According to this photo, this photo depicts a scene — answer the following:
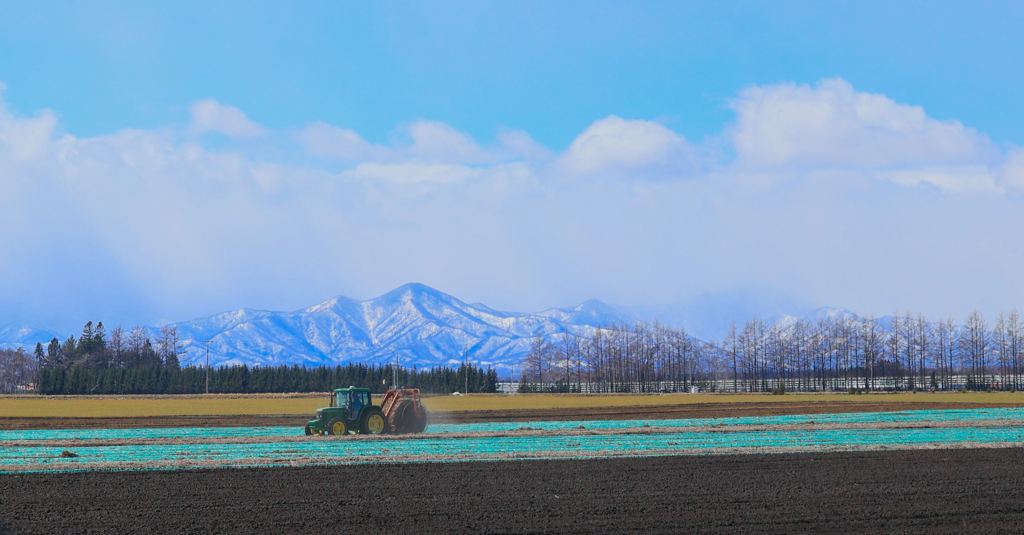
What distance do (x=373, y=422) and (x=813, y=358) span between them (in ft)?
448

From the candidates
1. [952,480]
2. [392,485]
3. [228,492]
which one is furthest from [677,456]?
[228,492]

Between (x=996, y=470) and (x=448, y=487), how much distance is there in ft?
41.2

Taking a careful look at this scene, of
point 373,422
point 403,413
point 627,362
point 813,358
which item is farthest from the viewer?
point 627,362

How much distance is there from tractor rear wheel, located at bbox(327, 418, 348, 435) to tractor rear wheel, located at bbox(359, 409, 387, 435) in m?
0.63

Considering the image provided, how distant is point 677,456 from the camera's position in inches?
895

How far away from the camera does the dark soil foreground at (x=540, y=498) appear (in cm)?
1310

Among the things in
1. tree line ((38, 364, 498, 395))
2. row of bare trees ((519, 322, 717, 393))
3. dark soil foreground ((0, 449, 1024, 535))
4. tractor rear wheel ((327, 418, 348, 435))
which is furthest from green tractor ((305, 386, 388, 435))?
row of bare trees ((519, 322, 717, 393))

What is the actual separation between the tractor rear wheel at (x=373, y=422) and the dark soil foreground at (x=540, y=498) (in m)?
9.75

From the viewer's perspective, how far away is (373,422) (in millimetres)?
30422

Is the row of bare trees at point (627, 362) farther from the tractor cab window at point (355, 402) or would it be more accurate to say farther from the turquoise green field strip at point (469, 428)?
the tractor cab window at point (355, 402)

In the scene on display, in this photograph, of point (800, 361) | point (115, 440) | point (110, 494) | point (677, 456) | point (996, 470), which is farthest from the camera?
point (800, 361)

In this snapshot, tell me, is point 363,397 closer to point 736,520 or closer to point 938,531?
point 736,520

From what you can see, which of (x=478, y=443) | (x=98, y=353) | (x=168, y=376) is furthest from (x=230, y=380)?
(x=478, y=443)

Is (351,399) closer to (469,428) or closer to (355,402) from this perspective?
(355,402)
